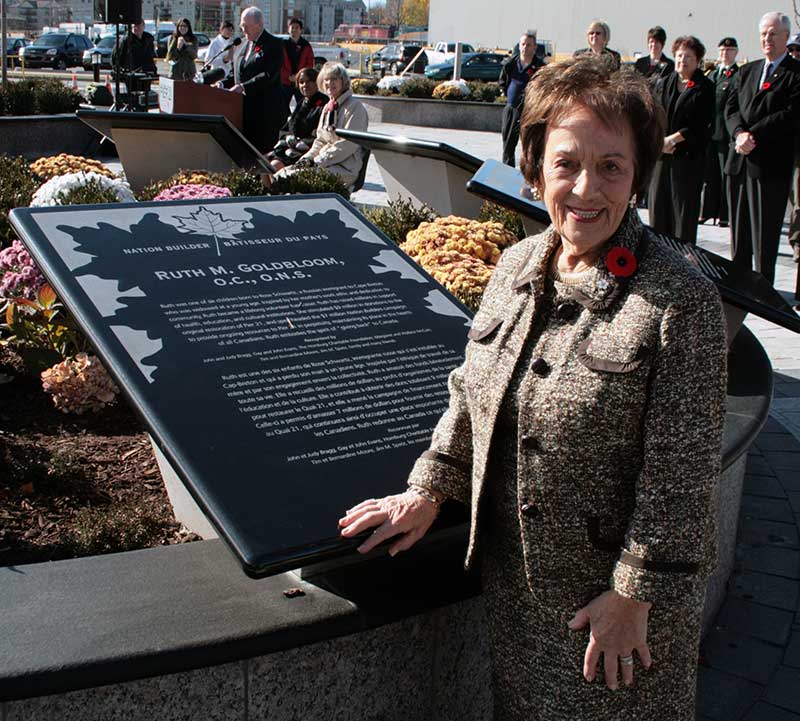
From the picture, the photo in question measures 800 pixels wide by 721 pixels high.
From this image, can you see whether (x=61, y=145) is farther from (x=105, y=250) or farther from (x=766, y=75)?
(x=105, y=250)

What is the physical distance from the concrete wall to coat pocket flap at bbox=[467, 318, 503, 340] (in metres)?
41.7

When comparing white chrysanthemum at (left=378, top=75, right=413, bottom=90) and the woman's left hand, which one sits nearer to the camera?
the woman's left hand

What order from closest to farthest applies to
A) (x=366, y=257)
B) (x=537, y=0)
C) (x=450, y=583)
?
(x=450, y=583) → (x=366, y=257) → (x=537, y=0)

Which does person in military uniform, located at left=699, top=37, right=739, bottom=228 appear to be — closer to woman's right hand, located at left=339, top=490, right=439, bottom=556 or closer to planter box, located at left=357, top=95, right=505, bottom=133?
woman's right hand, located at left=339, top=490, right=439, bottom=556

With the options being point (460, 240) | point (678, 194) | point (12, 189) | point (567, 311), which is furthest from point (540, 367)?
point (678, 194)

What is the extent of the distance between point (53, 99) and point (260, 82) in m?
7.29

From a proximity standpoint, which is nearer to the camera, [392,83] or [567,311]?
[567,311]

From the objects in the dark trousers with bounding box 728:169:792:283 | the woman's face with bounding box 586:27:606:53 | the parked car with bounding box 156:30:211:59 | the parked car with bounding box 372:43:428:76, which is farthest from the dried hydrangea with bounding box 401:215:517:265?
the parked car with bounding box 156:30:211:59

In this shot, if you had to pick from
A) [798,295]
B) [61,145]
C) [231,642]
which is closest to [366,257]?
[231,642]

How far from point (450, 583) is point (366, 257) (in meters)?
1.31

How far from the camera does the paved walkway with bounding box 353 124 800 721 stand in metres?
3.12

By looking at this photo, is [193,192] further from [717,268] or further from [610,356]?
[610,356]

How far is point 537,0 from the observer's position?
5281 cm

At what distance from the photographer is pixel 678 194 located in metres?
9.44
